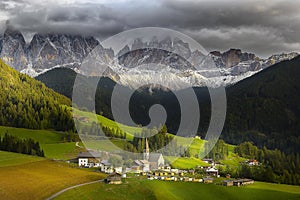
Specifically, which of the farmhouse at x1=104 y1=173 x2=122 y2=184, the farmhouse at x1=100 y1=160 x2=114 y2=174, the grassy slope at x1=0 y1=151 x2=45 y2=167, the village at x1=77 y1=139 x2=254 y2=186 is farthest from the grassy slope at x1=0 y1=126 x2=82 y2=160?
the farmhouse at x1=104 y1=173 x2=122 y2=184

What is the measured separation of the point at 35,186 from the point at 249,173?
75022 millimetres

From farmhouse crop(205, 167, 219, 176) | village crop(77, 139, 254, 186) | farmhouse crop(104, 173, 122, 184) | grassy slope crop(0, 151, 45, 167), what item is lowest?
farmhouse crop(205, 167, 219, 176)

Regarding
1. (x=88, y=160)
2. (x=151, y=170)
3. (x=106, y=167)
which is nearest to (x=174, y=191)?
(x=106, y=167)

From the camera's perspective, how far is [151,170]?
128375 mm

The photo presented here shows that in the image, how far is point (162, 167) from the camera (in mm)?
138250

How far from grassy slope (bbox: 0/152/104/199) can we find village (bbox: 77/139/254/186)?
8846mm

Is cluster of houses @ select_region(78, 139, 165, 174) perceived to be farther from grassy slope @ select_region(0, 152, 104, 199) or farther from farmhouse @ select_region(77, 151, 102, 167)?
grassy slope @ select_region(0, 152, 104, 199)

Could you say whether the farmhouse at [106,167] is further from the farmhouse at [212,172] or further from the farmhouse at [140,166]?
the farmhouse at [212,172]

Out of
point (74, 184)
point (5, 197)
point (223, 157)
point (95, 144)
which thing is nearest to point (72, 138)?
point (95, 144)

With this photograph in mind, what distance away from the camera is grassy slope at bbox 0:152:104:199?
3211 inches

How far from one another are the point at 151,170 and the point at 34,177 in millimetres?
43113

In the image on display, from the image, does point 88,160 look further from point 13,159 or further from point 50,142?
point 50,142

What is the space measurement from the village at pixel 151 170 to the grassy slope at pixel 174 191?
6064 millimetres

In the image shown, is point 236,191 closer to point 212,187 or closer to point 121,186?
point 212,187
